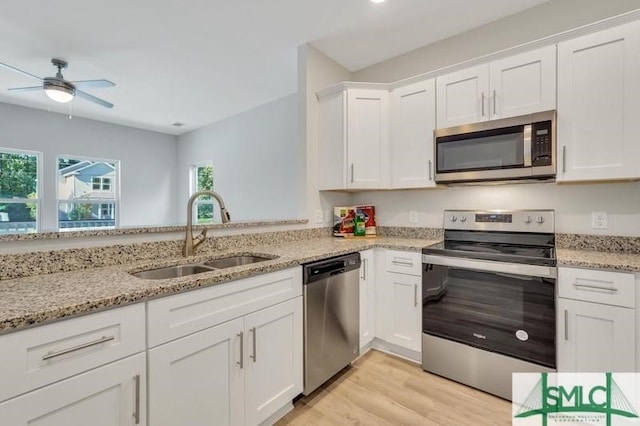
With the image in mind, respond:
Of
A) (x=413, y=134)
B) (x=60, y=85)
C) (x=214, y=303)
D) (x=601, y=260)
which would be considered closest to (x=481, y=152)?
(x=413, y=134)

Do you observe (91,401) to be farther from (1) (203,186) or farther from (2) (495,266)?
(1) (203,186)

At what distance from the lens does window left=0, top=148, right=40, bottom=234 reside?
165 inches

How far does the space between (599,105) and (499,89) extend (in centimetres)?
55

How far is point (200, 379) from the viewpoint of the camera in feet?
4.03

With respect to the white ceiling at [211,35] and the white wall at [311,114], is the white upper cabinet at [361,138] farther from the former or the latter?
the white ceiling at [211,35]

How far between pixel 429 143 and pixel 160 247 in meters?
2.07

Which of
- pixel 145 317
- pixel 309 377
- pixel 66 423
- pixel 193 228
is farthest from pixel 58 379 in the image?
pixel 309 377

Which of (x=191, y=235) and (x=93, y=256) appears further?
(x=191, y=235)

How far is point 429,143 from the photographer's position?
235 centimetres

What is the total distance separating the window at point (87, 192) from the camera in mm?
4719

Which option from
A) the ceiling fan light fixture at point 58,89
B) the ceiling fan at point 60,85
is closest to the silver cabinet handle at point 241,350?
the ceiling fan at point 60,85

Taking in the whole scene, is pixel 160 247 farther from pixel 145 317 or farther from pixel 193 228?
pixel 145 317
